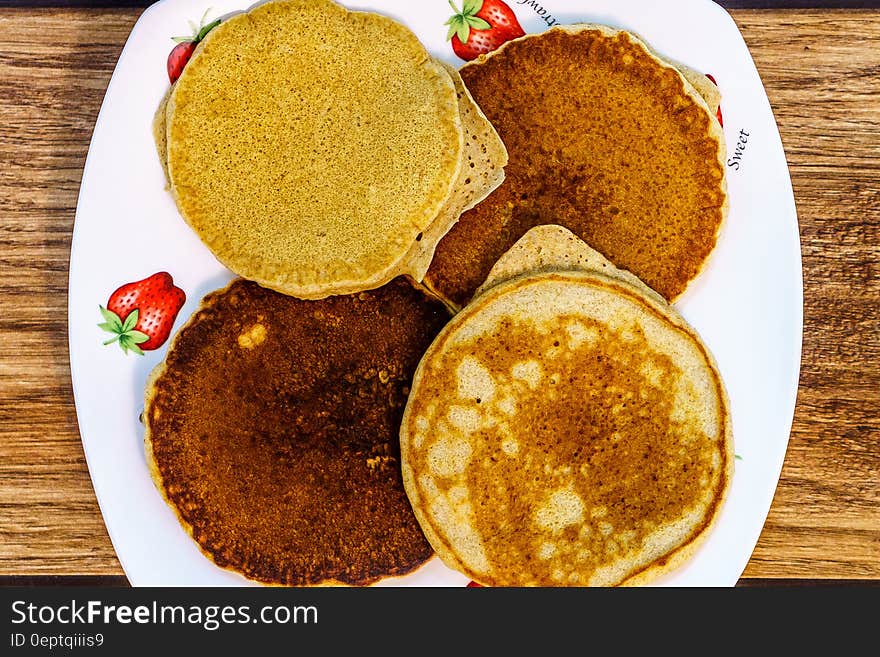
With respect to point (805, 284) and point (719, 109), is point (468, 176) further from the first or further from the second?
point (805, 284)

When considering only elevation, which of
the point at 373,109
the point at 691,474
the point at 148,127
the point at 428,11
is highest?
the point at 428,11

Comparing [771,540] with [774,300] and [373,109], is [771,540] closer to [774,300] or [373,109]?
[774,300]

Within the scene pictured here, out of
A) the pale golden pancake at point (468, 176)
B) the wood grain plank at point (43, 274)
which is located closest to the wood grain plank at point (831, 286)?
the pale golden pancake at point (468, 176)

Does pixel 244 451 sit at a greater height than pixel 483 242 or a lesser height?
lesser

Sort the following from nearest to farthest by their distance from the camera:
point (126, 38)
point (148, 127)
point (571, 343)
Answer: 1. point (571, 343)
2. point (148, 127)
3. point (126, 38)

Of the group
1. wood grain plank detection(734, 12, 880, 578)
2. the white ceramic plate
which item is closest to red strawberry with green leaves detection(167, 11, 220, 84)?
the white ceramic plate

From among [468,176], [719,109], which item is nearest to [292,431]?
[468,176]

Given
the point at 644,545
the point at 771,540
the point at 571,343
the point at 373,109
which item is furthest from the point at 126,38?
the point at 771,540
